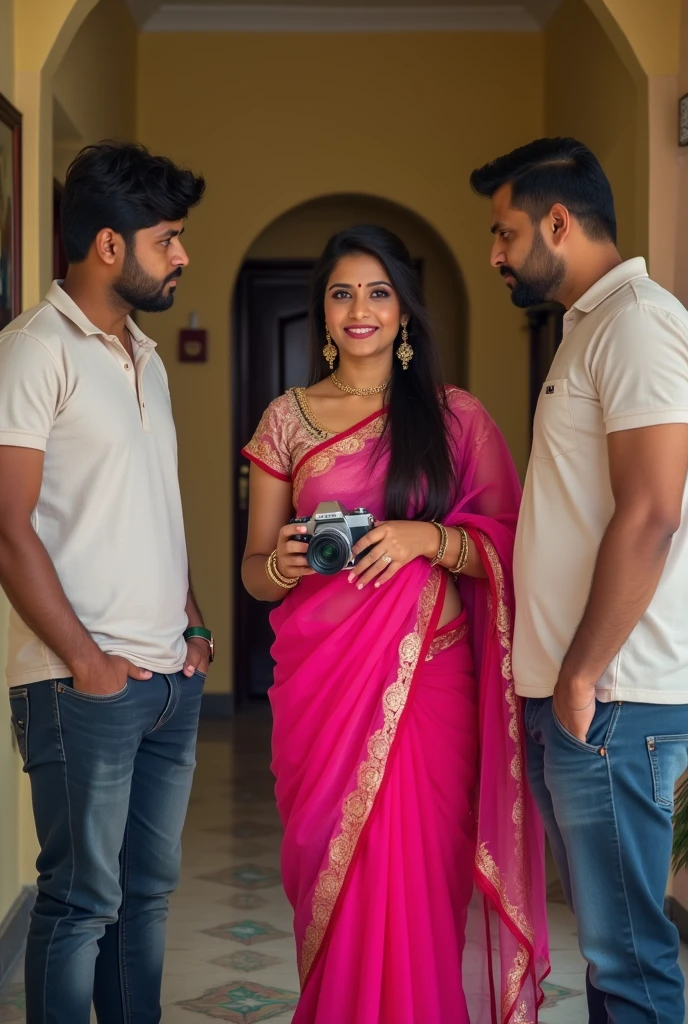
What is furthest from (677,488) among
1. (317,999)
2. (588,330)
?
(317,999)

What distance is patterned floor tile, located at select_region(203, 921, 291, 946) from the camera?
9.70ft

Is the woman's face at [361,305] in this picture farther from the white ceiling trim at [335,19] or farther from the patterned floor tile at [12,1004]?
the white ceiling trim at [335,19]

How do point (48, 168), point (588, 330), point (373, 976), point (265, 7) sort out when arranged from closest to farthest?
1. point (588, 330)
2. point (373, 976)
3. point (48, 168)
4. point (265, 7)

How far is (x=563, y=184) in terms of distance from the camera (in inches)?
70.2

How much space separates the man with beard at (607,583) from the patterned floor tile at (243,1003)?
3.17ft

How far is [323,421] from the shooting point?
216 centimetres

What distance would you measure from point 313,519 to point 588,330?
0.54m

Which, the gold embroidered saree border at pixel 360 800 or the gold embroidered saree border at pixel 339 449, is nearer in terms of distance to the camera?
the gold embroidered saree border at pixel 360 800

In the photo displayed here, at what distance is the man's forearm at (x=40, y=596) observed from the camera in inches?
66.4

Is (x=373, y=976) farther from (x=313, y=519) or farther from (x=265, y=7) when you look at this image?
(x=265, y=7)

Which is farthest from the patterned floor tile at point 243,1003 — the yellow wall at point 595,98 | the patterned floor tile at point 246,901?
the yellow wall at point 595,98

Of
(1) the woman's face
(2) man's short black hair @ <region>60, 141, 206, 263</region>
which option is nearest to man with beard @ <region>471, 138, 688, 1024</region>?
(1) the woman's face

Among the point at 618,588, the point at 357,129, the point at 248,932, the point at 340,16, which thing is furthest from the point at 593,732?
the point at 340,16

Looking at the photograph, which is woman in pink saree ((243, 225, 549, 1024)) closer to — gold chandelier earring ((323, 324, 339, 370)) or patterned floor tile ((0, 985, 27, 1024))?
gold chandelier earring ((323, 324, 339, 370))
